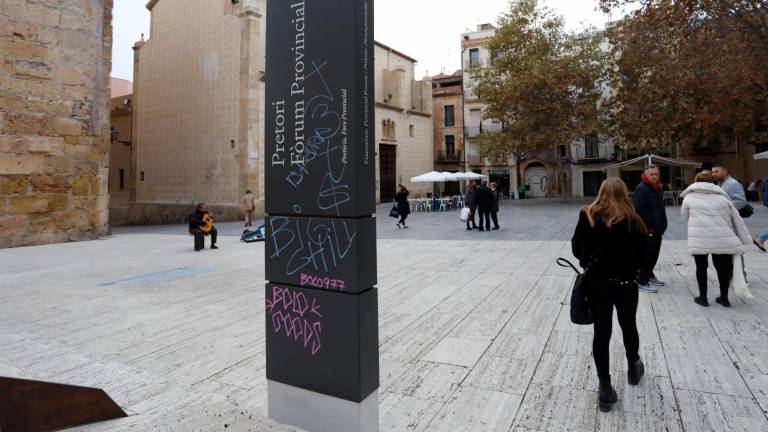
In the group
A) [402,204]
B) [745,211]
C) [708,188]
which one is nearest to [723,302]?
[708,188]

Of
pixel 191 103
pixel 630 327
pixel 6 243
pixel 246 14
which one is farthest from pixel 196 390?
pixel 191 103

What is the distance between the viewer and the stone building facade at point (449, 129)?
40938 millimetres

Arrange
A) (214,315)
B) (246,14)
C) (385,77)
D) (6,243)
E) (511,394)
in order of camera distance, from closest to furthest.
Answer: (511,394), (214,315), (6,243), (246,14), (385,77)

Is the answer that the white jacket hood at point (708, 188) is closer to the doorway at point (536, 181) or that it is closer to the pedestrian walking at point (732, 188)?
the pedestrian walking at point (732, 188)

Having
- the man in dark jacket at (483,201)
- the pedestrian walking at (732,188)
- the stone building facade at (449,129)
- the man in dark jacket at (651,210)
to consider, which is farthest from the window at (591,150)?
the man in dark jacket at (651,210)

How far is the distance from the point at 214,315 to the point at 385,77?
30722 mm

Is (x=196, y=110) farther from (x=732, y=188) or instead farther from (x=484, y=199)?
(x=732, y=188)

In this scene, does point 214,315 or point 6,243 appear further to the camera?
point 6,243

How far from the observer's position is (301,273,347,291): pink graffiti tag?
2256 millimetres

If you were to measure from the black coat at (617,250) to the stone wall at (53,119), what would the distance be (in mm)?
13089

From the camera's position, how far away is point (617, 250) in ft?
9.34

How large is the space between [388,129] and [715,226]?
28.9 meters

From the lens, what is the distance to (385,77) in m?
33.7

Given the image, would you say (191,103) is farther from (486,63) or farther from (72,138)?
(486,63)
